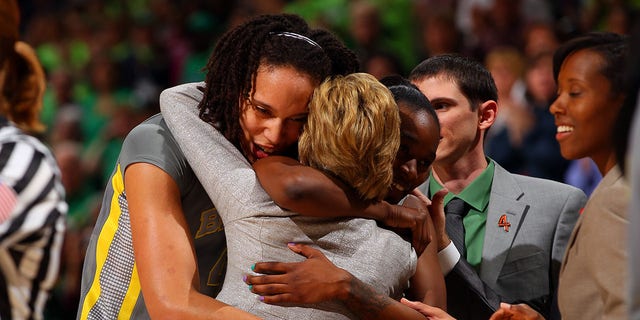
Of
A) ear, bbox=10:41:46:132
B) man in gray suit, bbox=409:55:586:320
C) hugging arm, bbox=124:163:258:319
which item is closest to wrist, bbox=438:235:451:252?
man in gray suit, bbox=409:55:586:320

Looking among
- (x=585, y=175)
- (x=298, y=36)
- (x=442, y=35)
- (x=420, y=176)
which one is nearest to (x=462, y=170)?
(x=420, y=176)

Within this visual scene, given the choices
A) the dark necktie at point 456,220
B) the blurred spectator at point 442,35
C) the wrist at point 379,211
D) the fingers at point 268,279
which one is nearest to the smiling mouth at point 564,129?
the dark necktie at point 456,220

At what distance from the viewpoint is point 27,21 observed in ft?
35.1

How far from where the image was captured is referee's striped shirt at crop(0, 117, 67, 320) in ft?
8.85

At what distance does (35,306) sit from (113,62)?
6485 mm

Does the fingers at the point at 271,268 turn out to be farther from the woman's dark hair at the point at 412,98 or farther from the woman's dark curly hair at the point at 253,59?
the woman's dark hair at the point at 412,98

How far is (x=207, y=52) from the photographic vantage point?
339 inches

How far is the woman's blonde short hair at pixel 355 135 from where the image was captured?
8.08 ft

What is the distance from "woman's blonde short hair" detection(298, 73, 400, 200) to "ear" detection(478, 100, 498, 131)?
123 cm

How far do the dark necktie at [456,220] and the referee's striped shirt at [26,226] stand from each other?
1.38 m

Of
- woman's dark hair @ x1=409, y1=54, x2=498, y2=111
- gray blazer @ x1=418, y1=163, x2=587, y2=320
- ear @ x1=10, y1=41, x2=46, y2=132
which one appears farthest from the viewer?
woman's dark hair @ x1=409, y1=54, x2=498, y2=111

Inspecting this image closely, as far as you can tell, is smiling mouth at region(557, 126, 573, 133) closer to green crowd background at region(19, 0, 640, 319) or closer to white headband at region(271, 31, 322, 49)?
white headband at region(271, 31, 322, 49)

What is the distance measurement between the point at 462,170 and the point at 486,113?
9.6 inches

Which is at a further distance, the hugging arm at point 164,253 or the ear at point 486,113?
the ear at point 486,113
